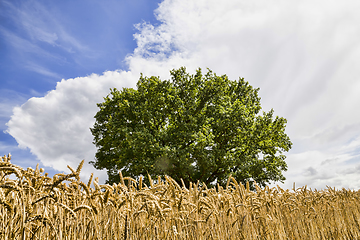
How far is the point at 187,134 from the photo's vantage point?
57.8 feet

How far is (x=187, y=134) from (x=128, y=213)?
14401 millimetres

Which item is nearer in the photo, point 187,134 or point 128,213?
point 128,213

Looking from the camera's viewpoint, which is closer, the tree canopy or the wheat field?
the wheat field

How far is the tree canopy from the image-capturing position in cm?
1755

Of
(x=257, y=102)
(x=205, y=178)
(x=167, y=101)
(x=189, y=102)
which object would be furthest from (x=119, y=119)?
(x=257, y=102)

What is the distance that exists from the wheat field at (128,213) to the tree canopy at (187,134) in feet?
39.9

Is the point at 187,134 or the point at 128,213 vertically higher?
the point at 187,134

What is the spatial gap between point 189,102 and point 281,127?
30.4 feet

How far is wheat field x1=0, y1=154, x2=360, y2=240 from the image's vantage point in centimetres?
242

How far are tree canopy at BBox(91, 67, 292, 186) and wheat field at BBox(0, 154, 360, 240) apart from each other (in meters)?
12.2

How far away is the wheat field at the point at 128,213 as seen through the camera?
95.3 inches

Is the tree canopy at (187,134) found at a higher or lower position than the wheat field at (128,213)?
higher

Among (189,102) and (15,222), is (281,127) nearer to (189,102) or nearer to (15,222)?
(189,102)

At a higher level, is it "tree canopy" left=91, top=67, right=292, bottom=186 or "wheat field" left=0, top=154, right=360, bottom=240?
"tree canopy" left=91, top=67, right=292, bottom=186
